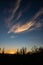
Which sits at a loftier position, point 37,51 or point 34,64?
point 37,51

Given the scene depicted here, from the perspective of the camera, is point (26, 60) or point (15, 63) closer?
point (15, 63)

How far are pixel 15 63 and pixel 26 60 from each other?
14.5 ft

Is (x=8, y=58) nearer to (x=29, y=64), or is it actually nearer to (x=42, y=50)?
(x=29, y=64)

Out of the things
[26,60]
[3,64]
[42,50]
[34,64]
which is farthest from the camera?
[42,50]

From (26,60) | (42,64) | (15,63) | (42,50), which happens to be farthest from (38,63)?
(42,50)

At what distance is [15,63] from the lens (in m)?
35.1

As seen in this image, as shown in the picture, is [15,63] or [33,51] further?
[33,51]

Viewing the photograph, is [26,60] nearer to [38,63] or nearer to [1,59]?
[38,63]

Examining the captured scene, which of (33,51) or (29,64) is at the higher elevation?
(33,51)

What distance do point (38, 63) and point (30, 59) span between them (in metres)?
3.41

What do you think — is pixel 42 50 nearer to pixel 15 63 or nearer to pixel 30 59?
pixel 30 59

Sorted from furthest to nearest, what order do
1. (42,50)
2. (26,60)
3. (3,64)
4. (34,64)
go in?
1. (42,50)
2. (26,60)
3. (34,64)
4. (3,64)

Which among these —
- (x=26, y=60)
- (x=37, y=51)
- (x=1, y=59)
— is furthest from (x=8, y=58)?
(x=37, y=51)

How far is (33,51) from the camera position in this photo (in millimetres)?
68875
